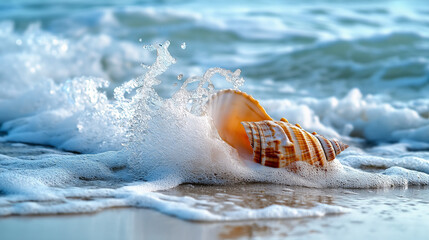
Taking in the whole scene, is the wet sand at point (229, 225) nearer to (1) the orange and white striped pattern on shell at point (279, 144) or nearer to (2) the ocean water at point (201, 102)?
(2) the ocean water at point (201, 102)

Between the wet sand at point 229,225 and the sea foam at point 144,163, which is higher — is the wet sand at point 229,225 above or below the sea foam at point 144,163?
below

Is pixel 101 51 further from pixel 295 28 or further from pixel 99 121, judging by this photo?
pixel 99 121

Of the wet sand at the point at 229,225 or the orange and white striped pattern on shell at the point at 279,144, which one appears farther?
the orange and white striped pattern on shell at the point at 279,144

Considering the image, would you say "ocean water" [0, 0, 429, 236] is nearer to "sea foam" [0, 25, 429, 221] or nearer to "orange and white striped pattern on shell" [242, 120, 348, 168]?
"sea foam" [0, 25, 429, 221]

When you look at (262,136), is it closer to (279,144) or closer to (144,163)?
(279,144)

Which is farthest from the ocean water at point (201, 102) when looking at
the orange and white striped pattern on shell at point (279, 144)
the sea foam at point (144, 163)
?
the orange and white striped pattern on shell at point (279, 144)

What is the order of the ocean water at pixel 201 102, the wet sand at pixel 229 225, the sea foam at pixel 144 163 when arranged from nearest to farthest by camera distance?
the wet sand at pixel 229 225, the sea foam at pixel 144 163, the ocean water at pixel 201 102

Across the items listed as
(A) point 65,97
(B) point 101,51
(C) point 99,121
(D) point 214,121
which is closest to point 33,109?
(A) point 65,97
